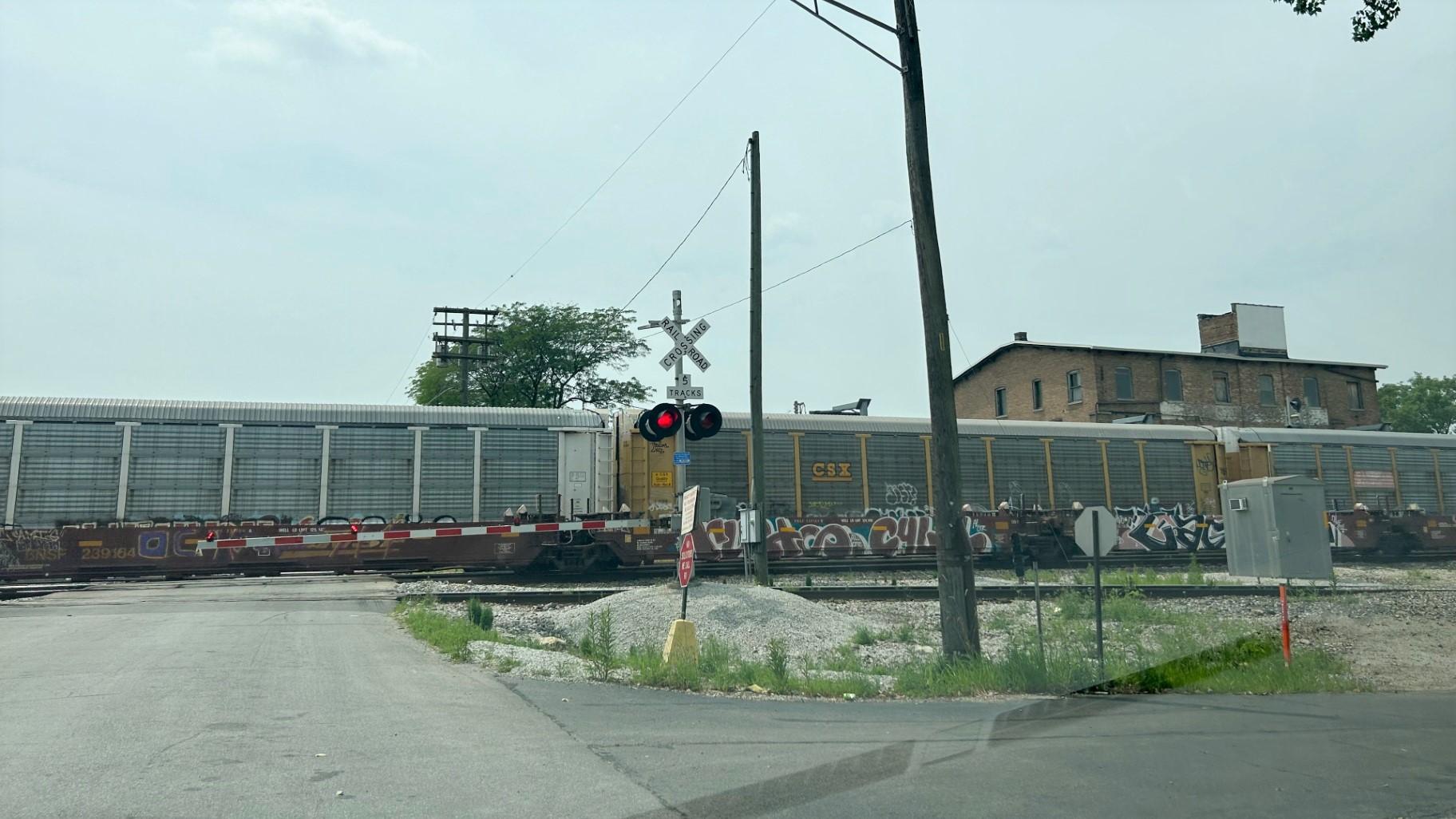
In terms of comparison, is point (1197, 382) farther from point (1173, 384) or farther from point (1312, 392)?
point (1312, 392)

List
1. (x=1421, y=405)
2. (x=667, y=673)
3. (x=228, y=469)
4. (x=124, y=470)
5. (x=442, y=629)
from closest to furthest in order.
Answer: (x=667, y=673), (x=442, y=629), (x=124, y=470), (x=228, y=469), (x=1421, y=405)

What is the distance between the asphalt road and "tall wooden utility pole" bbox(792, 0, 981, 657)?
1635mm

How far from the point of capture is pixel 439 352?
157 ft

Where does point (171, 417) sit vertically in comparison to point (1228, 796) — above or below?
above

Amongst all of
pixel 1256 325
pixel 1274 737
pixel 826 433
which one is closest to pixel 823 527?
pixel 826 433

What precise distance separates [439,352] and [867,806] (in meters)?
45.0

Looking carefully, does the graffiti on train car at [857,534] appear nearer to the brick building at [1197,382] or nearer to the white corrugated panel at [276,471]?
the white corrugated panel at [276,471]

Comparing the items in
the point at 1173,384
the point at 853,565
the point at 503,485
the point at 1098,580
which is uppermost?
the point at 1173,384

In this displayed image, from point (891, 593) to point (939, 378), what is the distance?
26.8 ft

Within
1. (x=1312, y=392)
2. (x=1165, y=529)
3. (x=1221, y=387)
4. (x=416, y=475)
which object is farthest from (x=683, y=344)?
(x=1312, y=392)

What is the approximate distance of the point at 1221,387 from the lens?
163 ft

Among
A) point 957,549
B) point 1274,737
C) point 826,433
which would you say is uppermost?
point 826,433

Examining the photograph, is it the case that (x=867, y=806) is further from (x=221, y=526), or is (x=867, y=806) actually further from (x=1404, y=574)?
(x=1404, y=574)

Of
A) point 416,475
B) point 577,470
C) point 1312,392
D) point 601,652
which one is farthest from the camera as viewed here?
point 1312,392
